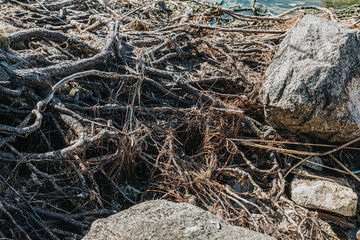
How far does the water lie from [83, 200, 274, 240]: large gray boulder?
7190 mm

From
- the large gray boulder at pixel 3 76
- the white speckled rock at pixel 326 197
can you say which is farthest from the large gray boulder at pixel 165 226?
the large gray boulder at pixel 3 76

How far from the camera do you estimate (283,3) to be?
894 centimetres

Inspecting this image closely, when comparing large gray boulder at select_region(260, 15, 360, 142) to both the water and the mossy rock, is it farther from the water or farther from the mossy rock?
the water

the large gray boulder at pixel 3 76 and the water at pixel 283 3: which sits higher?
the large gray boulder at pixel 3 76

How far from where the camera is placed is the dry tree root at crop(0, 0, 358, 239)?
2.53 metres

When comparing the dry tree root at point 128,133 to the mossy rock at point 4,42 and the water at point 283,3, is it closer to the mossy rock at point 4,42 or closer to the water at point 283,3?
the mossy rock at point 4,42

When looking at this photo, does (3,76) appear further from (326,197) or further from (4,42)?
(326,197)

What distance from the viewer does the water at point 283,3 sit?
333 inches

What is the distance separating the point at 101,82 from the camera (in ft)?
11.7

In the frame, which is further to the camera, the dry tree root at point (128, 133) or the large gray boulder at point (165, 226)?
the dry tree root at point (128, 133)

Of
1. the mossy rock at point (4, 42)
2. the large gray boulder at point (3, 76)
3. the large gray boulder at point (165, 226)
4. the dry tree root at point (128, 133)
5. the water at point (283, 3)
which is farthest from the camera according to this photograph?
the water at point (283, 3)

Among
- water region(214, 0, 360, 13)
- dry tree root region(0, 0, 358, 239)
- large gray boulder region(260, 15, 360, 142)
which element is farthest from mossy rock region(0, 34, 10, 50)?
water region(214, 0, 360, 13)

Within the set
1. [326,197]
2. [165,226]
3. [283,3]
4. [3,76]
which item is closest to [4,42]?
[3,76]

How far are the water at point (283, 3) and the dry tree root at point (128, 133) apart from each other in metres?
4.26
